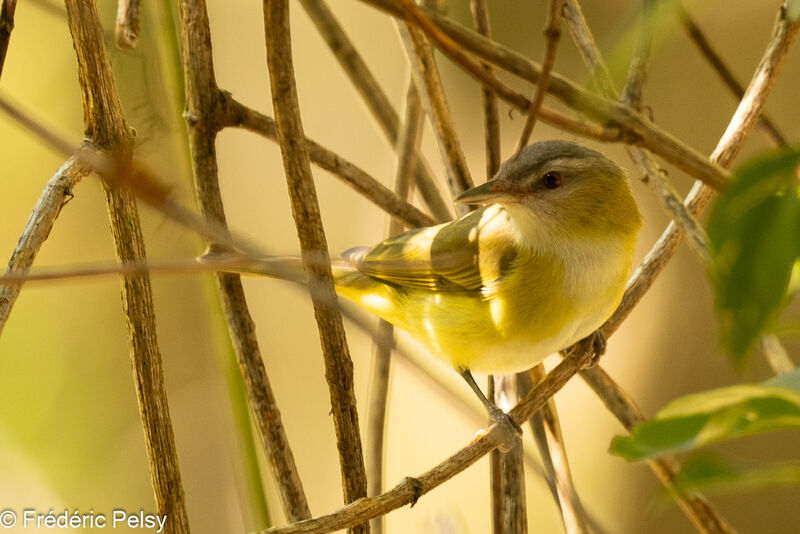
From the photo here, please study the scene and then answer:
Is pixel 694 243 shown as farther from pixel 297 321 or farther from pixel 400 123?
pixel 297 321

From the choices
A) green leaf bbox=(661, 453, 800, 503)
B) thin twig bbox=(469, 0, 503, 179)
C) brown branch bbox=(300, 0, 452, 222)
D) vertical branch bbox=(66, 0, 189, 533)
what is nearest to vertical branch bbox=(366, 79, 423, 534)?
brown branch bbox=(300, 0, 452, 222)

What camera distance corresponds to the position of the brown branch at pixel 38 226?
1049mm

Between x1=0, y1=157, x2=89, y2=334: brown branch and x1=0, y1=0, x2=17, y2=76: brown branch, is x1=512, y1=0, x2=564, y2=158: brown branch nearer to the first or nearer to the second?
x1=0, y1=157, x2=89, y2=334: brown branch

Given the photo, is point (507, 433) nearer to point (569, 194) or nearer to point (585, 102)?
point (585, 102)

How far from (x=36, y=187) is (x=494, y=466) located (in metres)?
2.49

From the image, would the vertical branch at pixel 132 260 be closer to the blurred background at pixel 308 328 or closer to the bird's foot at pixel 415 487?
the bird's foot at pixel 415 487

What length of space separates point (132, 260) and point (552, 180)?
53.6 inches

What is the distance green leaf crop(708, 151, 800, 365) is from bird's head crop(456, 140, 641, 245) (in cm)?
172

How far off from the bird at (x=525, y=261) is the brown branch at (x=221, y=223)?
1.78 feet

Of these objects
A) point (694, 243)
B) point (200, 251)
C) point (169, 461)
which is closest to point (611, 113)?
point (694, 243)

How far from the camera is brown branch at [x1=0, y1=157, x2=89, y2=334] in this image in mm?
1049

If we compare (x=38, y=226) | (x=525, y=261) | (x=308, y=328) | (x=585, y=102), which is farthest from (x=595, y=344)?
(x=308, y=328)

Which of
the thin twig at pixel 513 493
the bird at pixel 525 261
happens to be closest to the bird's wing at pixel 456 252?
the bird at pixel 525 261

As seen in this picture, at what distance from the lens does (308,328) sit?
4.16 meters
